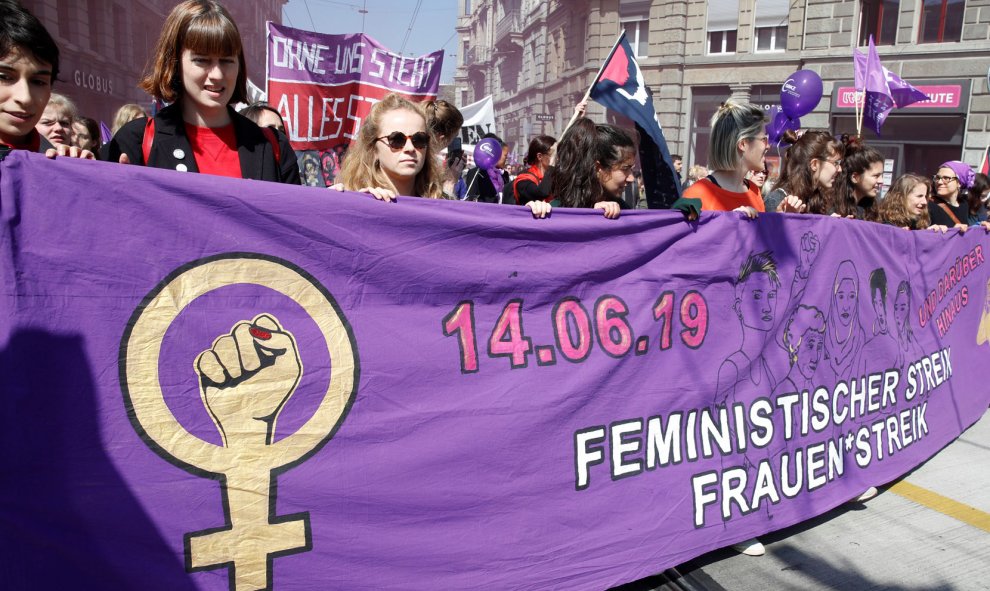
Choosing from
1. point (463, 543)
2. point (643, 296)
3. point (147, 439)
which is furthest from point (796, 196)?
point (147, 439)

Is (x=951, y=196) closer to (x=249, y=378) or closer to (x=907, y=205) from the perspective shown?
(x=907, y=205)

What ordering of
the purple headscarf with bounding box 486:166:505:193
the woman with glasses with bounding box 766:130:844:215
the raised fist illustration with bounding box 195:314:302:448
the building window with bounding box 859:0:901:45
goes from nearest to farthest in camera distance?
the raised fist illustration with bounding box 195:314:302:448
the woman with glasses with bounding box 766:130:844:215
the purple headscarf with bounding box 486:166:505:193
the building window with bounding box 859:0:901:45

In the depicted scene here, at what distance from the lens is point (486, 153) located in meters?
6.70

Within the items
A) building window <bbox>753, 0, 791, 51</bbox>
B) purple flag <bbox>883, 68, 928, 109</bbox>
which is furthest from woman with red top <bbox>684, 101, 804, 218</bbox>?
building window <bbox>753, 0, 791, 51</bbox>

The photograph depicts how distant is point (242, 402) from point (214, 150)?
95 cm

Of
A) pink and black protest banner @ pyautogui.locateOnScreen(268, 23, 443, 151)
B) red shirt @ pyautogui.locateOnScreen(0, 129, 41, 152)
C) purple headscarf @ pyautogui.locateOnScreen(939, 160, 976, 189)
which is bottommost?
red shirt @ pyautogui.locateOnScreen(0, 129, 41, 152)

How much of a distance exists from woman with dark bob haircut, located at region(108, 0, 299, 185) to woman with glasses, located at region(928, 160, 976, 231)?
482 centimetres

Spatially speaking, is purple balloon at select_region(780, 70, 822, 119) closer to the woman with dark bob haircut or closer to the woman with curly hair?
the woman with curly hair

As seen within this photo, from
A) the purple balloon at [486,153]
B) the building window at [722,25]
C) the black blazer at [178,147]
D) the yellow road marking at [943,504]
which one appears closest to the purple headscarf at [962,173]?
the yellow road marking at [943,504]

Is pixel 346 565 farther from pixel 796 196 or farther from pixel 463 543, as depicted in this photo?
pixel 796 196

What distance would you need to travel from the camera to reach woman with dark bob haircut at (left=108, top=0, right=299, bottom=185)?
2.35 meters

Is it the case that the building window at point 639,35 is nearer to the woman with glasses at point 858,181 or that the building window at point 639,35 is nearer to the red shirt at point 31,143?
the woman with glasses at point 858,181

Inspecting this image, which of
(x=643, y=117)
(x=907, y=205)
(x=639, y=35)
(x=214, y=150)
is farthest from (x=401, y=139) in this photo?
(x=639, y=35)

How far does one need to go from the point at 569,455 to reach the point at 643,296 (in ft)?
2.30
